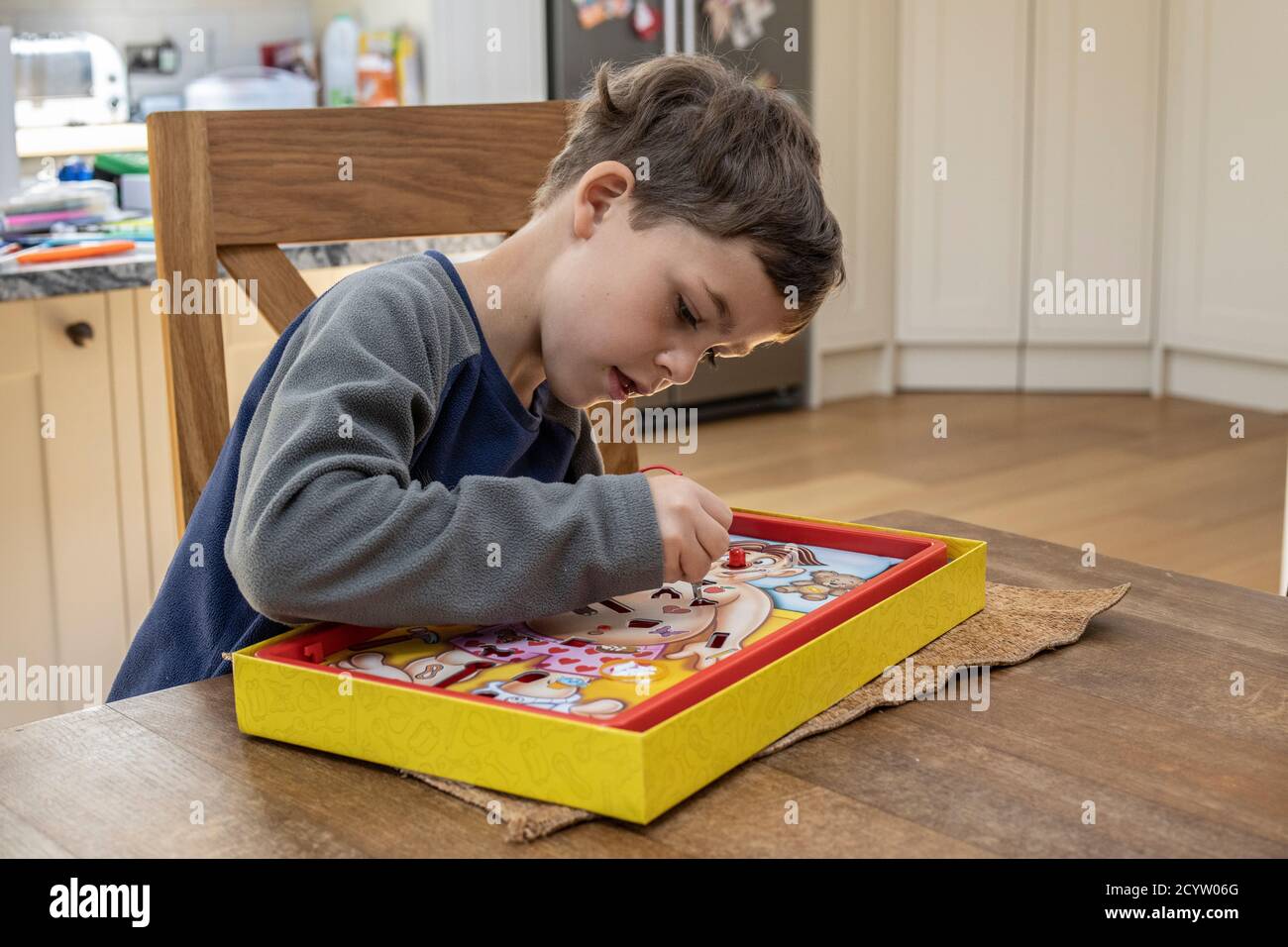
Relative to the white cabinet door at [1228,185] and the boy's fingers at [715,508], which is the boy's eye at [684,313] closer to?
the boy's fingers at [715,508]

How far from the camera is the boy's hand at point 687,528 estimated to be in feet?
2.26

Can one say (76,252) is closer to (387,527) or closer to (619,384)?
(619,384)

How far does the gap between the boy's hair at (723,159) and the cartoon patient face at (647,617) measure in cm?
21

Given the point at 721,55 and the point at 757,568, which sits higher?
the point at 721,55

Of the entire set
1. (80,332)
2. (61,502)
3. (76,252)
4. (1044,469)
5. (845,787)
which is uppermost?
(76,252)

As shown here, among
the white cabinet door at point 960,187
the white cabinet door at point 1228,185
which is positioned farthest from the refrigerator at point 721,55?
the white cabinet door at point 1228,185

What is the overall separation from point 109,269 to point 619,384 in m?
1.17

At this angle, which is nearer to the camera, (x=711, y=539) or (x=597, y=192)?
(x=711, y=539)

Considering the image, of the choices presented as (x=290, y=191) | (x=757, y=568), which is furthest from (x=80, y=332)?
(x=757, y=568)

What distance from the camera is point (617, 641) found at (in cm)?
67

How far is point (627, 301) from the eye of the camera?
2.71 feet

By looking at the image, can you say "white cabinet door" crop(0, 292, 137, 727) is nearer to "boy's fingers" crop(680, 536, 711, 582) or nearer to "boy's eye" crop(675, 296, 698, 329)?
"boy's eye" crop(675, 296, 698, 329)

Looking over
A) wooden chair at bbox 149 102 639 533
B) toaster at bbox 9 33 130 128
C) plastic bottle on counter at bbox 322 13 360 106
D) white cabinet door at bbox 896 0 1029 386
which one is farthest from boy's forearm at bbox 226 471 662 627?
white cabinet door at bbox 896 0 1029 386
